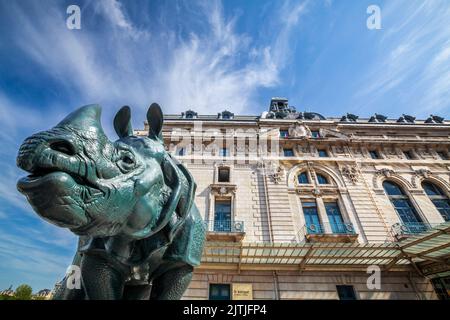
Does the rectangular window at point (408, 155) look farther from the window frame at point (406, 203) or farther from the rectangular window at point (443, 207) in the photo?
the rectangular window at point (443, 207)

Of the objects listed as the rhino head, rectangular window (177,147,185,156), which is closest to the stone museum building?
rectangular window (177,147,185,156)

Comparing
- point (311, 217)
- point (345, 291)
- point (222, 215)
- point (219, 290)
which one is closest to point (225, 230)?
point (222, 215)

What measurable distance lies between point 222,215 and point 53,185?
13.7 meters

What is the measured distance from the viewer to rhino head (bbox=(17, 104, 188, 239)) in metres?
0.68

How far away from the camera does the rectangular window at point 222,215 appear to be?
13.0 meters

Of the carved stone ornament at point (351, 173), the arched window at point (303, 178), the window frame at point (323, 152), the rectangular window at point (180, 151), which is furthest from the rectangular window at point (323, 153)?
the rectangular window at point (180, 151)

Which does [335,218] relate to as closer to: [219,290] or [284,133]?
[284,133]

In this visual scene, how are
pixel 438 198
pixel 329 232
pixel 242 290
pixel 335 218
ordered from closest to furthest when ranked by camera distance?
pixel 242 290 → pixel 329 232 → pixel 335 218 → pixel 438 198

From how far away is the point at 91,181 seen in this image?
782mm

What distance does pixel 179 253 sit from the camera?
1446mm

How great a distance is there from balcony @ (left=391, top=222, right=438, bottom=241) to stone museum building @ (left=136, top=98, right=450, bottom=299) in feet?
0.23

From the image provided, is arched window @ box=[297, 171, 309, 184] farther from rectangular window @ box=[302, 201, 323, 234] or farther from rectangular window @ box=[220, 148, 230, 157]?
rectangular window @ box=[220, 148, 230, 157]

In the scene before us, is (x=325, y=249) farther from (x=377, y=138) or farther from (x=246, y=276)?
(x=377, y=138)
